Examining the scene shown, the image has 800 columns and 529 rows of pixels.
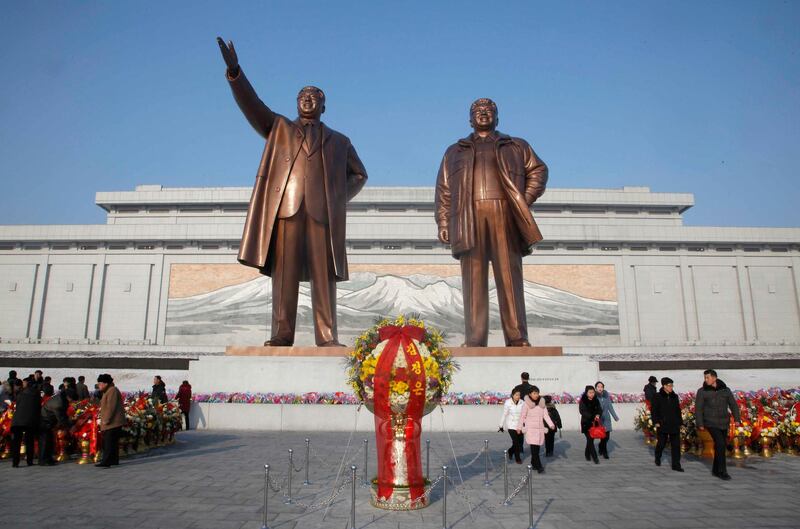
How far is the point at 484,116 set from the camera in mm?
9609

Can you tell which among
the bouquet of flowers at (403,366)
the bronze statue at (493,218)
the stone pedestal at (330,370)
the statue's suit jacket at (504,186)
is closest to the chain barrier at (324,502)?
the bouquet of flowers at (403,366)

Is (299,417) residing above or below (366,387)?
below

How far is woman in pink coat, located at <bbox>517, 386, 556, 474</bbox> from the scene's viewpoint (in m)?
5.48

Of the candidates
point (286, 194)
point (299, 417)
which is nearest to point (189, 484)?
point (299, 417)

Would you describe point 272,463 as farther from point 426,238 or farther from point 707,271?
point 707,271

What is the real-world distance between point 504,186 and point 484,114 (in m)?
1.41

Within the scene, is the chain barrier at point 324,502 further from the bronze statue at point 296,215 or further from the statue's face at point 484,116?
the statue's face at point 484,116

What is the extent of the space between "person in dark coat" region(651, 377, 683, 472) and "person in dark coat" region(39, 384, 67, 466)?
667cm

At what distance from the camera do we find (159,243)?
90.5ft

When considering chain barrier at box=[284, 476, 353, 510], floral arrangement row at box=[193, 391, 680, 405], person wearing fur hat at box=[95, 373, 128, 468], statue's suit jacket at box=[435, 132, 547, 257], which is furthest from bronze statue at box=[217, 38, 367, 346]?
chain barrier at box=[284, 476, 353, 510]

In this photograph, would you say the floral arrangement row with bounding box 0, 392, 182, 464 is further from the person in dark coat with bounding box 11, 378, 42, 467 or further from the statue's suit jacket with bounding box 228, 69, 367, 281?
the statue's suit jacket with bounding box 228, 69, 367, 281

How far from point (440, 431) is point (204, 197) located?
2815 centimetres

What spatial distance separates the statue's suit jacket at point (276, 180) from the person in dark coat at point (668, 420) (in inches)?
202

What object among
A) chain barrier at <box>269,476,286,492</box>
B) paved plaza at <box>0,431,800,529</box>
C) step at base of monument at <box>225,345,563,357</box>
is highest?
step at base of monument at <box>225,345,563,357</box>
